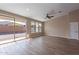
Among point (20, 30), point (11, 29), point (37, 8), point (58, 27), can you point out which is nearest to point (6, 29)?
point (11, 29)

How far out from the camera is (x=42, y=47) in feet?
9.15

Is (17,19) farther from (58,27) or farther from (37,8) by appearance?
(58,27)

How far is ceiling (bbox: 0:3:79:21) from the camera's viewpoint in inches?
108

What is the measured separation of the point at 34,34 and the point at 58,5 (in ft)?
3.10

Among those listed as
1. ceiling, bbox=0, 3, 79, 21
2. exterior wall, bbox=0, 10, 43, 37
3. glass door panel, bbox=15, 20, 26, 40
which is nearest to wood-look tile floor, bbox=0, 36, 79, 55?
glass door panel, bbox=15, 20, 26, 40

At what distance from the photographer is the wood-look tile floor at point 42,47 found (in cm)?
270

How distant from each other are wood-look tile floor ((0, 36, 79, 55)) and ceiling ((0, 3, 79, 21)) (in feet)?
2.25

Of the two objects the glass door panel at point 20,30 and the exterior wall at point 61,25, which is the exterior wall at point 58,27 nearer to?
the exterior wall at point 61,25

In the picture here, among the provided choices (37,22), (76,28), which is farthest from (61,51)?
(37,22)

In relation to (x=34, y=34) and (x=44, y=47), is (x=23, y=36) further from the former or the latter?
(x=44, y=47)

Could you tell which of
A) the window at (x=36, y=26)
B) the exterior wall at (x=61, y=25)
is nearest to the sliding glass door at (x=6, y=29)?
the window at (x=36, y=26)

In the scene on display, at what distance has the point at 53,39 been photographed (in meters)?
2.92

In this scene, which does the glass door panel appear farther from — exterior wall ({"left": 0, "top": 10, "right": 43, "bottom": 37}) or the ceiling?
the ceiling

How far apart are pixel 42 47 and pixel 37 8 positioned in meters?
0.96
